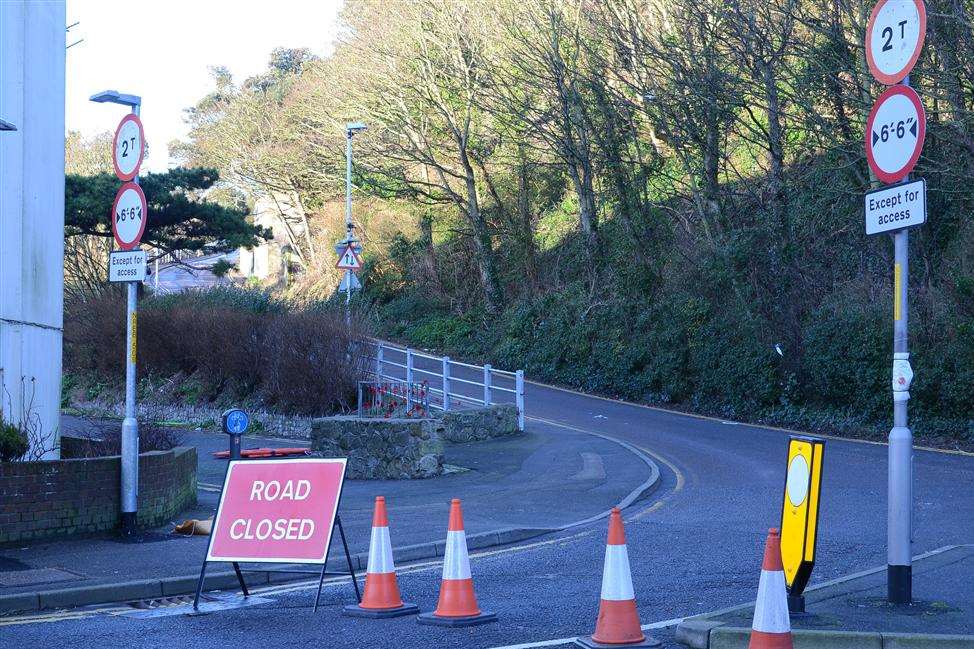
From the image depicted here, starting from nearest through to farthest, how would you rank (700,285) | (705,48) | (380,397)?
(380,397)
(705,48)
(700,285)

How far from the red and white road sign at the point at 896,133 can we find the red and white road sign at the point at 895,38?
0.15 metres

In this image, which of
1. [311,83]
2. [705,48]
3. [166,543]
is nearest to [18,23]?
[166,543]

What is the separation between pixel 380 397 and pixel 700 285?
37.9 ft

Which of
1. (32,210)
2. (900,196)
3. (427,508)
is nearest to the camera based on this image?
(900,196)

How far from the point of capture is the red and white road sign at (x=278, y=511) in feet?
27.2

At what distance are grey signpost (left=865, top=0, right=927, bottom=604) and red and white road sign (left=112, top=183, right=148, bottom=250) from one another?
772cm

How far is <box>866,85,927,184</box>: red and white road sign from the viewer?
7.42 metres

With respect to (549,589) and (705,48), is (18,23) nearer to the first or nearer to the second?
(549,589)

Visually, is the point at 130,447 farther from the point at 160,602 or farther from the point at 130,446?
the point at 160,602

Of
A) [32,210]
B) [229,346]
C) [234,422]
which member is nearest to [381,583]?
[234,422]

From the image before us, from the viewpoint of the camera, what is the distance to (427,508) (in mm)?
14219

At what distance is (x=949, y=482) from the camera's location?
16016 mm

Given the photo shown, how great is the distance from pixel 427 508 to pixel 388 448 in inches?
134

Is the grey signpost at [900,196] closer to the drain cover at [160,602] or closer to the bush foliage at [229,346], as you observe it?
the drain cover at [160,602]
